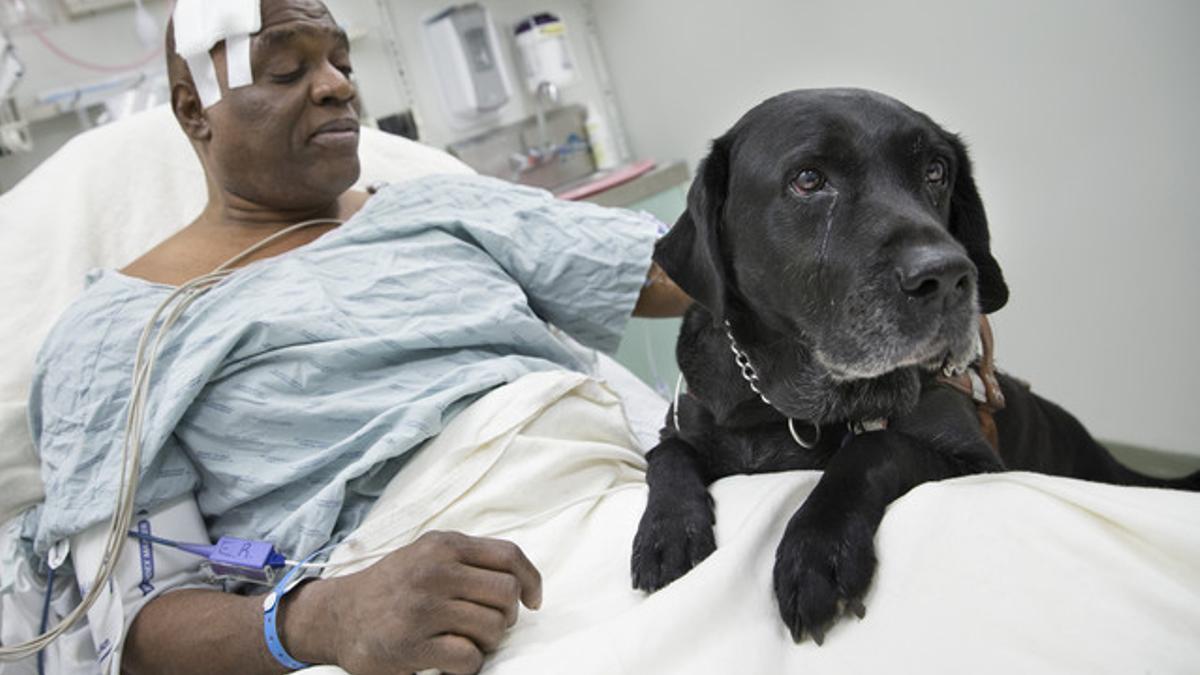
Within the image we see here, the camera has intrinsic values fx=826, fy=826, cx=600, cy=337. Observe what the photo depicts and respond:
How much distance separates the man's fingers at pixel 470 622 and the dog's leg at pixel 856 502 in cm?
25

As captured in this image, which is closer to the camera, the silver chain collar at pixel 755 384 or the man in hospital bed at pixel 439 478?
the man in hospital bed at pixel 439 478

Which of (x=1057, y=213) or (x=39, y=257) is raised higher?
(x=39, y=257)

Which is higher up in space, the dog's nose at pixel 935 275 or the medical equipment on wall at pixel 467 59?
the medical equipment on wall at pixel 467 59

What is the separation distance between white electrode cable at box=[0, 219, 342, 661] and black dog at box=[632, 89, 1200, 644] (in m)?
0.60

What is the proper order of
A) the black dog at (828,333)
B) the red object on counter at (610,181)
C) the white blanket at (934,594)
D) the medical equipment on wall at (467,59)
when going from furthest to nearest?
the medical equipment on wall at (467,59) < the red object on counter at (610,181) < the black dog at (828,333) < the white blanket at (934,594)

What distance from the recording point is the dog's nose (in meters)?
0.65

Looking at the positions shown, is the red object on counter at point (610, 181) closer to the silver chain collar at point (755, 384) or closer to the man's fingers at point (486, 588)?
the silver chain collar at point (755, 384)

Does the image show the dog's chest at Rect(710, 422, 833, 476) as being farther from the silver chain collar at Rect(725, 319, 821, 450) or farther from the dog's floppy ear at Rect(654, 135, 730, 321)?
the dog's floppy ear at Rect(654, 135, 730, 321)

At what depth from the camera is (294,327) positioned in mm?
1035

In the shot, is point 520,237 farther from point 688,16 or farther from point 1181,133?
point 1181,133

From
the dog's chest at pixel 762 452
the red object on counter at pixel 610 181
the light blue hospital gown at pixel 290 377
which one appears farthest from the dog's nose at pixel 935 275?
the red object on counter at pixel 610 181

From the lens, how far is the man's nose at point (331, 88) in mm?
1283

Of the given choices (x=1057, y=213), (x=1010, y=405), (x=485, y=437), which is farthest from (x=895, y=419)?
(x=1057, y=213)

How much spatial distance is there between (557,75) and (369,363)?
1.63 m
